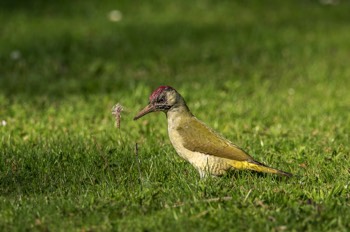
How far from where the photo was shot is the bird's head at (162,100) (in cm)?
650

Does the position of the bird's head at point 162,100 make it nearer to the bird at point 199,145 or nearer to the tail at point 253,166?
the bird at point 199,145

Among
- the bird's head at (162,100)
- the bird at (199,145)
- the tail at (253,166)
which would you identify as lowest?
the tail at (253,166)

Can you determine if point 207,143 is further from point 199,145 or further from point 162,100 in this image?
point 162,100

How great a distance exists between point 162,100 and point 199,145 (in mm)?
553

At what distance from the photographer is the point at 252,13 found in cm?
1526

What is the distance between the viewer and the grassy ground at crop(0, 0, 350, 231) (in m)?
5.24

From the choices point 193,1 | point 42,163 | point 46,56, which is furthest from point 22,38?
point 42,163

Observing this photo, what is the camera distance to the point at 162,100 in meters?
6.55

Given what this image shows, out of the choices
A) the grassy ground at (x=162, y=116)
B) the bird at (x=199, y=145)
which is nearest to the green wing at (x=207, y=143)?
the bird at (x=199, y=145)

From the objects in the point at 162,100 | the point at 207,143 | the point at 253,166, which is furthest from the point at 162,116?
the point at 253,166

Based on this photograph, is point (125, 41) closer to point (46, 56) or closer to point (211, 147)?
point (46, 56)

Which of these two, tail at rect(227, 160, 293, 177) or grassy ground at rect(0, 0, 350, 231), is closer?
grassy ground at rect(0, 0, 350, 231)

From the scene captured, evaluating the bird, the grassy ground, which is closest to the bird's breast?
the bird

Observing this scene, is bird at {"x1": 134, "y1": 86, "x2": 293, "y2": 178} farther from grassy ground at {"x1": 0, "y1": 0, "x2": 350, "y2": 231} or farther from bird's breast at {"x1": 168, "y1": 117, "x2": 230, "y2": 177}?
grassy ground at {"x1": 0, "y1": 0, "x2": 350, "y2": 231}
